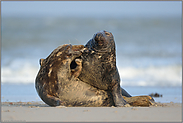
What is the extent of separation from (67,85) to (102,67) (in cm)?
86

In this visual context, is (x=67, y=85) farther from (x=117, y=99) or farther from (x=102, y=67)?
(x=117, y=99)

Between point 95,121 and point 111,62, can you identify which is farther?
point 111,62

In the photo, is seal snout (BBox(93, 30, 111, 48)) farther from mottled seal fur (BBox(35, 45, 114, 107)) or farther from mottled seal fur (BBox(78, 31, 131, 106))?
mottled seal fur (BBox(35, 45, 114, 107))

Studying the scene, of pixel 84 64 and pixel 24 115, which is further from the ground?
pixel 84 64

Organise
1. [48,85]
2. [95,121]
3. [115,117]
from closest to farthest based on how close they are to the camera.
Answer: [95,121]
[115,117]
[48,85]

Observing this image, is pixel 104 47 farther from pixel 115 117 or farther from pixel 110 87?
pixel 115 117

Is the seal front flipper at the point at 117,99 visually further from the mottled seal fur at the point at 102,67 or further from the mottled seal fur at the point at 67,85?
the mottled seal fur at the point at 67,85

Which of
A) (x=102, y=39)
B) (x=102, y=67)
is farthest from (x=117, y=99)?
(x=102, y=39)

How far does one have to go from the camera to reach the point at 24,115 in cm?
430

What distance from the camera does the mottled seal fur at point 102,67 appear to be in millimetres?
6094

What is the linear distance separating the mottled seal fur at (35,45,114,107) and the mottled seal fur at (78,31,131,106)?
0.11 metres

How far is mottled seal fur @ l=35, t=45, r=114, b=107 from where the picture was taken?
5.98 meters

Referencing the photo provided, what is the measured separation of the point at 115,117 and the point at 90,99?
1958 millimetres

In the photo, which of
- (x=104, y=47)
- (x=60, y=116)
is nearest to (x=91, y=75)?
(x=104, y=47)
